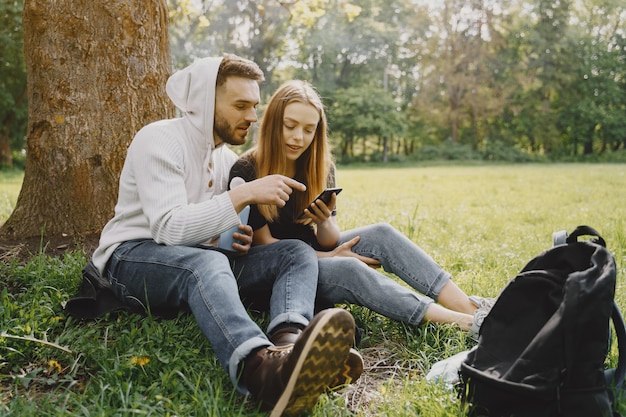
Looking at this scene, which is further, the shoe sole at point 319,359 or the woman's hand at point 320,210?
the woman's hand at point 320,210

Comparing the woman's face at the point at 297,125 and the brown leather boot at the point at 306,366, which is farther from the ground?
the woman's face at the point at 297,125

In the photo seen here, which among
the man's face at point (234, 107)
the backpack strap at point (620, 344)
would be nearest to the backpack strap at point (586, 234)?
the backpack strap at point (620, 344)

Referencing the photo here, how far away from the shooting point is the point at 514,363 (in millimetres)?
1853

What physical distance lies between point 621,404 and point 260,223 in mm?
1808

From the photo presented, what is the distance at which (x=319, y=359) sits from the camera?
1.76 m

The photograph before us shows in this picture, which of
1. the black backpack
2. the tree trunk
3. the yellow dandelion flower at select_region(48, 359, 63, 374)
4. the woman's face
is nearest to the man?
the woman's face

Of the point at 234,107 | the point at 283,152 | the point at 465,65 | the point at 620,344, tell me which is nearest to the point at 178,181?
the point at 234,107

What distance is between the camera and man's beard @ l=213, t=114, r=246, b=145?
107 inches

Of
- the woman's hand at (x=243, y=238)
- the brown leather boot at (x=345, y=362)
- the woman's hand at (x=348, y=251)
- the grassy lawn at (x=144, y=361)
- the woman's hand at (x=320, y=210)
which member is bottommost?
the grassy lawn at (x=144, y=361)

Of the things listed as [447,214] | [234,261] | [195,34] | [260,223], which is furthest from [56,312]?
[195,34]

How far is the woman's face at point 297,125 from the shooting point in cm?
298

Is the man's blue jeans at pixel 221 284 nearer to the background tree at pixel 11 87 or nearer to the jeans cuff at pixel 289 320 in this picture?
the jeans cuff at pixel 289 320

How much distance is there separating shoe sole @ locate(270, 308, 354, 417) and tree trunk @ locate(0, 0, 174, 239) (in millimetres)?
2432

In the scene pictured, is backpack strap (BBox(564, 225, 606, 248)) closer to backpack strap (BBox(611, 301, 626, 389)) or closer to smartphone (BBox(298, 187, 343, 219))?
backpack strap (BBox(611, 301, 626, 389))
